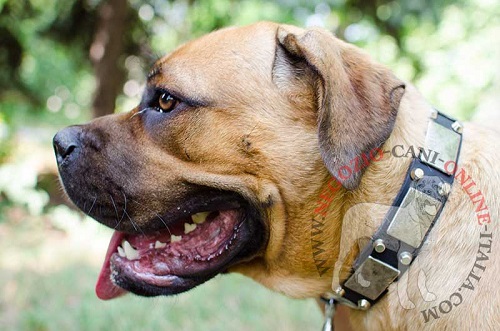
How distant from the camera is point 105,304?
4672 mm

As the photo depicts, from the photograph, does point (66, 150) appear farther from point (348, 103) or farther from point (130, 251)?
point (348, 103)

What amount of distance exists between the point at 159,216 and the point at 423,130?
52.1 inches

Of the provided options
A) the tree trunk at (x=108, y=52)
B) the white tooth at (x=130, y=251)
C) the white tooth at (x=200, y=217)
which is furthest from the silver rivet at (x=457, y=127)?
the tree trunk at (x=108, y=52)

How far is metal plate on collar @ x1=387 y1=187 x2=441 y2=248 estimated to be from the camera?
7.30 feet

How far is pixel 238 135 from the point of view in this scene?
2494mm

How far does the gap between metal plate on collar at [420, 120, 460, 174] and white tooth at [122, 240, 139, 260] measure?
1.56 meters

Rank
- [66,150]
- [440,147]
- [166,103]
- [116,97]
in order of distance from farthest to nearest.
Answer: [116,97]
[66,150]
[166,103]
[440,147]

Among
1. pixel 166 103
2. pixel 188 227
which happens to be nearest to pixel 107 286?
pixel 188 227

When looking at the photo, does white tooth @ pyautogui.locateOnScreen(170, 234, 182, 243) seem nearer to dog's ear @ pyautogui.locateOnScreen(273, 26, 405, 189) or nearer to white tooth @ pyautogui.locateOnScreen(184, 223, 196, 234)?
white tooth @ pyautogui.locateOnScreen(184, 223, 196, 234)

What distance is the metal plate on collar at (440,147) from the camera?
229cm

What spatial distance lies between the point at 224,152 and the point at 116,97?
21.2 ft

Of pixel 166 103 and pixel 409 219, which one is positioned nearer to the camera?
pixel 409 219

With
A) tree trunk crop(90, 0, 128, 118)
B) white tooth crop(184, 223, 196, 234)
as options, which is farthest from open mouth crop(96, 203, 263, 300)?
tree trunk crop(90, 0, 128, 118)

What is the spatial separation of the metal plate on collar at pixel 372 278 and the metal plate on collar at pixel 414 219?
142 millimetres
